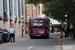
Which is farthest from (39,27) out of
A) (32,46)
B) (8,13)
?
(32,46)

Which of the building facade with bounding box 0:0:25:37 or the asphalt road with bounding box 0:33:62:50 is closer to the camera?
the asphalt road with bounding box 0:33:62:50

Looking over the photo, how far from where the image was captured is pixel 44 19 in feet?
86.9

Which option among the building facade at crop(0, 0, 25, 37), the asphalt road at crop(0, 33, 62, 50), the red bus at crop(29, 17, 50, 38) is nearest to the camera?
the asphalt road at crop(0, 33, 62, 50)

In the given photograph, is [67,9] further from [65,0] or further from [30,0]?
[30,0]

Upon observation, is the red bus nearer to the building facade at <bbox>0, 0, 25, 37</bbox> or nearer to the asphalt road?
the building facade at <bbox>0, 0, 25, 37</bbox>

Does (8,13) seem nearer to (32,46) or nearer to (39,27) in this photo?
(39,27)

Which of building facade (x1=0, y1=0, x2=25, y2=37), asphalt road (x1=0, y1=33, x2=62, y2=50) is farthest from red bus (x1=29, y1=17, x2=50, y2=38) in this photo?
asphalt road (x1=0, y1=33, x2=62, y2=50)

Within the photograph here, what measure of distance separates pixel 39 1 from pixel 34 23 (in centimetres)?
776

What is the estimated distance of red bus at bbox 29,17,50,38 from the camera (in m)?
26.2

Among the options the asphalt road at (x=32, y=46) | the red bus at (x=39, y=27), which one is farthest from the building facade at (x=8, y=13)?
the asphalt road at (x=32, y=46)

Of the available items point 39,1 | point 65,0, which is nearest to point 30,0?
point 39,1

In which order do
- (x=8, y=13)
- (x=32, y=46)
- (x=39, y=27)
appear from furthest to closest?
1. (x=8, y=13)
2. (x=39, y=27)
3. (x=32, y=46)

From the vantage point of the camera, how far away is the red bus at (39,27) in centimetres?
2616

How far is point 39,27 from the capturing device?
86.5 feet
